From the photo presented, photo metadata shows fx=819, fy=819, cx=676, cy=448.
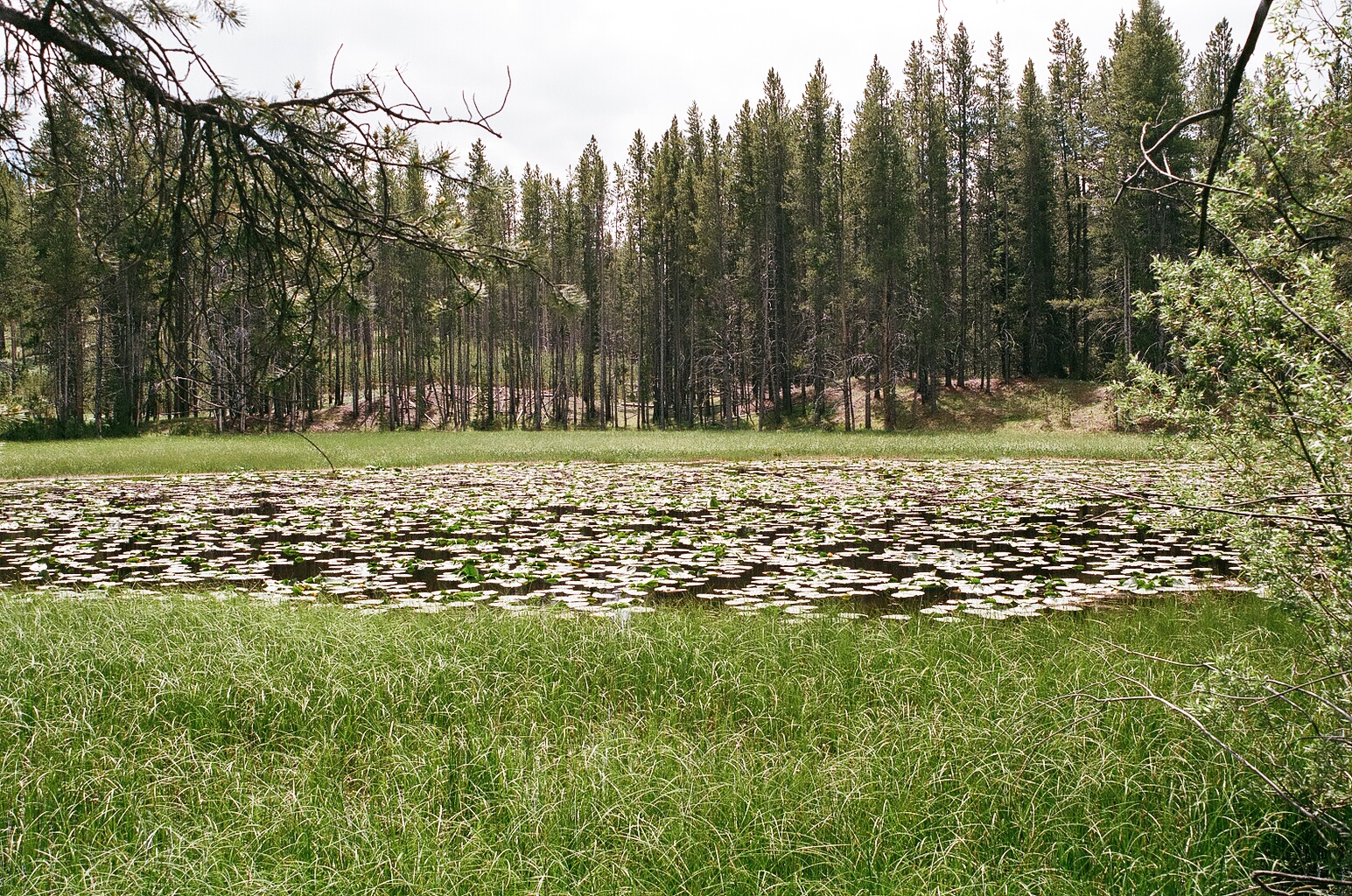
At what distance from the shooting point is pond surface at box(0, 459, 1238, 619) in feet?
20.3

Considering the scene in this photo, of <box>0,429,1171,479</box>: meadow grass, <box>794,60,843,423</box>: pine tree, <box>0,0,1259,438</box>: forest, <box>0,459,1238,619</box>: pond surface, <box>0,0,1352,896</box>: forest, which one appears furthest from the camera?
<box>794,60,843,423</box>: pine tree

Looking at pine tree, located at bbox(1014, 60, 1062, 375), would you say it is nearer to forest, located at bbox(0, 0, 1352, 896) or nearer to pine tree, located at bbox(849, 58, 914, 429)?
pine tree, located at bbox(849, 58, 914, 429)

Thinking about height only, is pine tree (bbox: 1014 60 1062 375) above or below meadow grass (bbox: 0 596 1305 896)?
above

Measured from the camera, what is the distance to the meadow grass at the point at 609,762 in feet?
8.35

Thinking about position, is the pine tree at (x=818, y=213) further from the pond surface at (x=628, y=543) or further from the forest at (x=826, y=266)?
the pond surface at (x=628, y=543)

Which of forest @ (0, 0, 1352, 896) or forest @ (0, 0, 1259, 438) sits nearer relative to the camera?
forest @ (0, 0, 1352, 896)

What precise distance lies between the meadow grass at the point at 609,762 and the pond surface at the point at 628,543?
2.92 feet

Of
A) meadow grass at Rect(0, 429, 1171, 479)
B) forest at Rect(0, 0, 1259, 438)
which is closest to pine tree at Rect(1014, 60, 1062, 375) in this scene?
forest at Rect(0, 0, 1259, 438)

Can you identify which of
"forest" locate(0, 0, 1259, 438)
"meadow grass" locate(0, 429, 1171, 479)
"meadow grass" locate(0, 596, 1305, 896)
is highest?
"forest" locate(0, 0, 1259, 438)

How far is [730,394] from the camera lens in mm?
39750

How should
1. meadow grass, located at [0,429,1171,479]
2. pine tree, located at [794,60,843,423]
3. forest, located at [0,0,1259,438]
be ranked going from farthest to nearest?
pine tree, located at [794,60,843,423] → forest, located at [0,0,1259,438] → meadow grass, located at [0,429,1171,479]

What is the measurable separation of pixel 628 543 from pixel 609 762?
5.09 m

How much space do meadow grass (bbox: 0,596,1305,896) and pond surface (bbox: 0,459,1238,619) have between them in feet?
2.92

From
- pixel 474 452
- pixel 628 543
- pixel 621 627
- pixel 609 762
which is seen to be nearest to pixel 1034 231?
pixel 474 452
